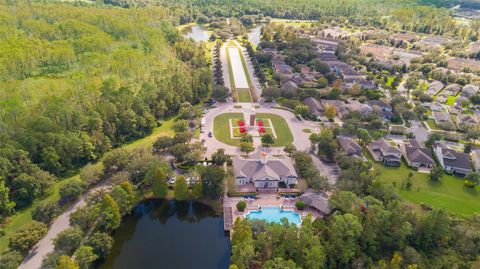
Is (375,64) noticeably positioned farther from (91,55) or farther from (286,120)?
(91,55)

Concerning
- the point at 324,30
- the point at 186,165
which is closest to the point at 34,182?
the point at 186,165

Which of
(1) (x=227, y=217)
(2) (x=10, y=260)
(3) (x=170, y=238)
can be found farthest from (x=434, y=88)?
(2) (x=10, y=260)

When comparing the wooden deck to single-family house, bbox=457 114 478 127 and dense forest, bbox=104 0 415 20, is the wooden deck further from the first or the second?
dense forest, bbox=104 0 415 20

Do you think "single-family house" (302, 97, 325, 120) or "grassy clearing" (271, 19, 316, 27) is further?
"grassy clearing" (271, 19, 316, 27)

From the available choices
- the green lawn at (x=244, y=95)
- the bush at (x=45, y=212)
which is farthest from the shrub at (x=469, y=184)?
the bush at (x=45, y=212)

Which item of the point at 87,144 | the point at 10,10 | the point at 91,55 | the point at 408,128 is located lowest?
the point at 408,128

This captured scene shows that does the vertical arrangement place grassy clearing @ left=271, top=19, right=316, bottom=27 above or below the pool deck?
above

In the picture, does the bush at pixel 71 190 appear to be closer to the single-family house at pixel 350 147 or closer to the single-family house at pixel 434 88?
the single-family house at pixel 350 147

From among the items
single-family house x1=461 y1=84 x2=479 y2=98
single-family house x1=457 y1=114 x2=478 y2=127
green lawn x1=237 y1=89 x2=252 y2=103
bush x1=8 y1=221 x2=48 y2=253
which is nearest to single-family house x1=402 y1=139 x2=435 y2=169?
single-family house x1=457 y1=114 x2=478 y2=127
